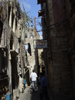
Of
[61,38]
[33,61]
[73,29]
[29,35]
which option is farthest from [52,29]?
[29,35]

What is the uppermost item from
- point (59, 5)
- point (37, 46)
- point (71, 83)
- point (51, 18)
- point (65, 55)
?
point (59, 5)

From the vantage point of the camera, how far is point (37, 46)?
24.2 feet

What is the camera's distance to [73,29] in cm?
556

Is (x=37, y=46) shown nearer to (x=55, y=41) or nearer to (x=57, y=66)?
(x=55, y=41)

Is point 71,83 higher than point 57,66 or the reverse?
the reverse

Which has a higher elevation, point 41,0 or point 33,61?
point 41,0

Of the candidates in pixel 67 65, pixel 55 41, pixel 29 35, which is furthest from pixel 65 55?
pixel 29 35

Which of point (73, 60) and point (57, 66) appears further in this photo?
point (57, 66)

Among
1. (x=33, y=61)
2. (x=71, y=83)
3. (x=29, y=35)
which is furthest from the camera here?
(x=29, y=35)

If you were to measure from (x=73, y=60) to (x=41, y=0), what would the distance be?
6.21 m

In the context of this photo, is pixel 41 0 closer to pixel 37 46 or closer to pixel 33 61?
pixel 37 46

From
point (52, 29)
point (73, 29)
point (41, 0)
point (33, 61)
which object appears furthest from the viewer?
point (33, 61)

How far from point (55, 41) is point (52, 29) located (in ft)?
2.70

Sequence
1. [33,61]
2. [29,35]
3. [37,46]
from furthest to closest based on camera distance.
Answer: [29,35] < [33,61] < [37,46]
